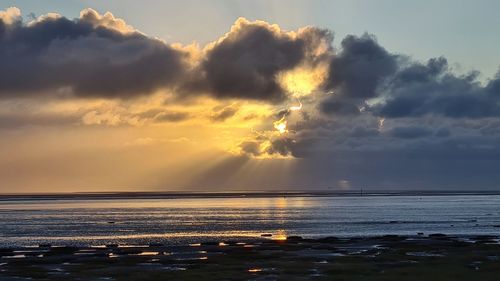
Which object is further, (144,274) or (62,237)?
(62,237)

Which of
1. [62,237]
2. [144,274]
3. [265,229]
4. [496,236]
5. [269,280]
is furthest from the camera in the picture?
[265,229]

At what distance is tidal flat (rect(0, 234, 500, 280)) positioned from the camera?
139 ft

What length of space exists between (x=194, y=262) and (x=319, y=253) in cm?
1149

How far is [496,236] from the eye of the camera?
74688mm

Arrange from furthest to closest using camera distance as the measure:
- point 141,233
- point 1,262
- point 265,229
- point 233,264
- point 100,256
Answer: point 265,229
point 141,233
point 100,256
point 1,262
point 233,264

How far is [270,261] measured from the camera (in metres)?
50.2

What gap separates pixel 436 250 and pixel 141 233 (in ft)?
138

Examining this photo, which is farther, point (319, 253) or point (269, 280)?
point (319, 253)

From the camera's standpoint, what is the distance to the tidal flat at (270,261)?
139ft

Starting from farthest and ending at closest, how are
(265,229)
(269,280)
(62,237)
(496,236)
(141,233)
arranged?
1. (265,229)
2. (141,233)
3. (62,237)
4. (496,236)
5. (269,280)

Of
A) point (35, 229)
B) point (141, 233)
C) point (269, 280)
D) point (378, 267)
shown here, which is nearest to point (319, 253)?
point (378, 267)

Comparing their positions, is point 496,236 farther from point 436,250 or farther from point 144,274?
point 144,274

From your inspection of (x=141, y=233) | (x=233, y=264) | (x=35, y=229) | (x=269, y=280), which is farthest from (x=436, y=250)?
(x=35, y=229)

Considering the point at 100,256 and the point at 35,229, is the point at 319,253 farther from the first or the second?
the point at 35,229
